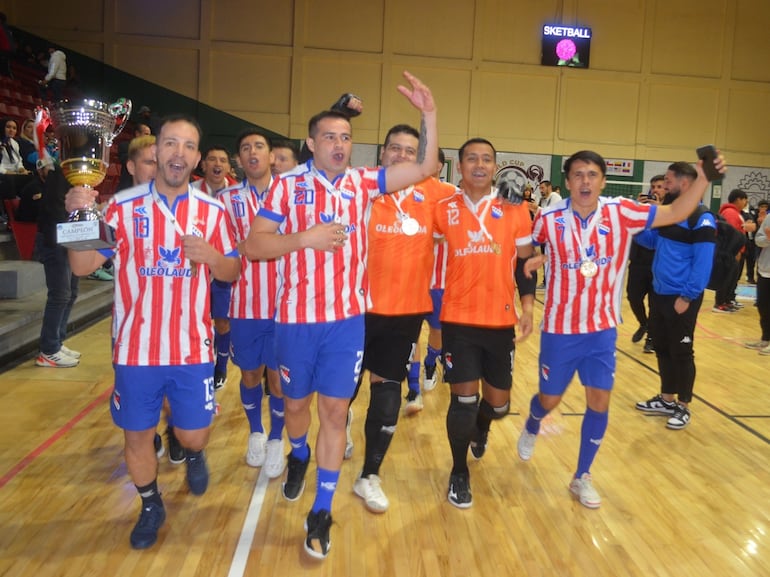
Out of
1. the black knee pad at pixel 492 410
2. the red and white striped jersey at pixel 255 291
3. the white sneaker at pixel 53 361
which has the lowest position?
the white sneaker at pixel 53 361

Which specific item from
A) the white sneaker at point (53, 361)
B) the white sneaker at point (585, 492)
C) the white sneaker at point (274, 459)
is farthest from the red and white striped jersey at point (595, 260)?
the white sneaker at point (53, 361)

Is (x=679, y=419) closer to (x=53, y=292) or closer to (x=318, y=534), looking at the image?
(x=318, y=534)

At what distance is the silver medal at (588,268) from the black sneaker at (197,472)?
2.36 meters

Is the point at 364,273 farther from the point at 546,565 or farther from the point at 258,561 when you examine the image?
the point at 546,565

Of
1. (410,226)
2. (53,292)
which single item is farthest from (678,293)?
(53,292)

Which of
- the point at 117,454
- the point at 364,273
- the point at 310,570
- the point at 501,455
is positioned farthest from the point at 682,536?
the point at 117,454

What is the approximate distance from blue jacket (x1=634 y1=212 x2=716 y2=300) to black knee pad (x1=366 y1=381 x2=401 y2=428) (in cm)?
248

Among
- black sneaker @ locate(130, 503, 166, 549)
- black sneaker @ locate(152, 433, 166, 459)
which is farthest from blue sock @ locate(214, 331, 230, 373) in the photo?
black sneaker @ locate(130, 503, 166, 549)

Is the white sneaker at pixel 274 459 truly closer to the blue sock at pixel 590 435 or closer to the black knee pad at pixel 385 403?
the black knee pad at pixel 385 403

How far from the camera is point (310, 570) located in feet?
9.38

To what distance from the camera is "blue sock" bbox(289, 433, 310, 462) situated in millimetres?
3457

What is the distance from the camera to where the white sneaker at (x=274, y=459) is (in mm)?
3838

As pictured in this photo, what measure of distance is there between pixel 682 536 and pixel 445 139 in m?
16.4

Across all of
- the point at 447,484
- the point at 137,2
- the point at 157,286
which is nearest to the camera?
the point at 157,286
